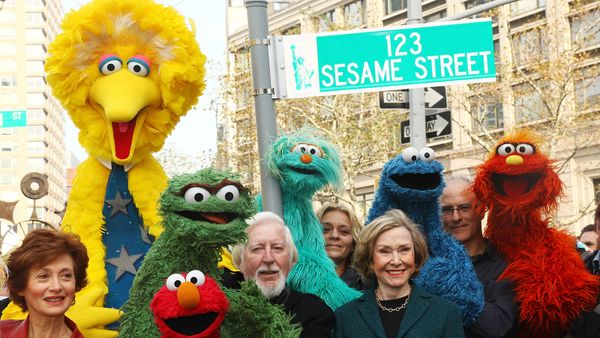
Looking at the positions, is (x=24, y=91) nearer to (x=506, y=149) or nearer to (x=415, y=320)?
(x=506, y=149)

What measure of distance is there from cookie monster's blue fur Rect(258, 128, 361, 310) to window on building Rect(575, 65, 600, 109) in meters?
13.9

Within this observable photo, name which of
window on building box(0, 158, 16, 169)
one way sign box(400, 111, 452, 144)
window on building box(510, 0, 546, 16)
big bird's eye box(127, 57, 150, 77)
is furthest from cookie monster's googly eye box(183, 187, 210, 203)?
window on building box(0, 158, 16, 169)

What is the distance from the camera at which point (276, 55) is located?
4.49 meters

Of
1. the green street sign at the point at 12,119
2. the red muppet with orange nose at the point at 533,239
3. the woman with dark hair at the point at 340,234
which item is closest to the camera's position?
the red muppet with orange nose at the point at 533,239

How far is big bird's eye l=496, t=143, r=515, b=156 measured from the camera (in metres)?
3.93

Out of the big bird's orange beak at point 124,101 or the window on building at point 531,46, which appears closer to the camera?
the big bird's orange beak at point 124,101

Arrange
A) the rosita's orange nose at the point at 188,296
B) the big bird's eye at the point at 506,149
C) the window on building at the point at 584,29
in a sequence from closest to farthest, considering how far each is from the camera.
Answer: the rosita's orange nose at the point at 188,296 → the big bird's eye at the point at 506,149 → the window on building at the point at 584,29

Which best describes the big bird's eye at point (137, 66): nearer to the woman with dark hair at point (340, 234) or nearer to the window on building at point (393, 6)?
the woman with dark hair at point (340, 234)

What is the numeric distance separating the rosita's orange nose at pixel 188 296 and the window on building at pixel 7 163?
99.9 m

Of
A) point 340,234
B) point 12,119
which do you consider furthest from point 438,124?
point 12,119

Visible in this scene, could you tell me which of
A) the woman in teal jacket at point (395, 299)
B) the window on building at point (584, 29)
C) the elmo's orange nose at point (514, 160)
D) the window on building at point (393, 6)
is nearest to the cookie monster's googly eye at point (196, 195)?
the woman in teal jacket at point (395, 299)

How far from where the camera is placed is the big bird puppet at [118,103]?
4.20 meters

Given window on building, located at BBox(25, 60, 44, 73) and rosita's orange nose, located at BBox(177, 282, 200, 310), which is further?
window on building, located at BBox(25, 60, 44, 73)

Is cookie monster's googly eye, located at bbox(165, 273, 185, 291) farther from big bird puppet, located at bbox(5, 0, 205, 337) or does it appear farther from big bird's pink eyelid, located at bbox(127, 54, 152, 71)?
big bird's pink eyelid, located at bbox(127, 54, 152, 71)
